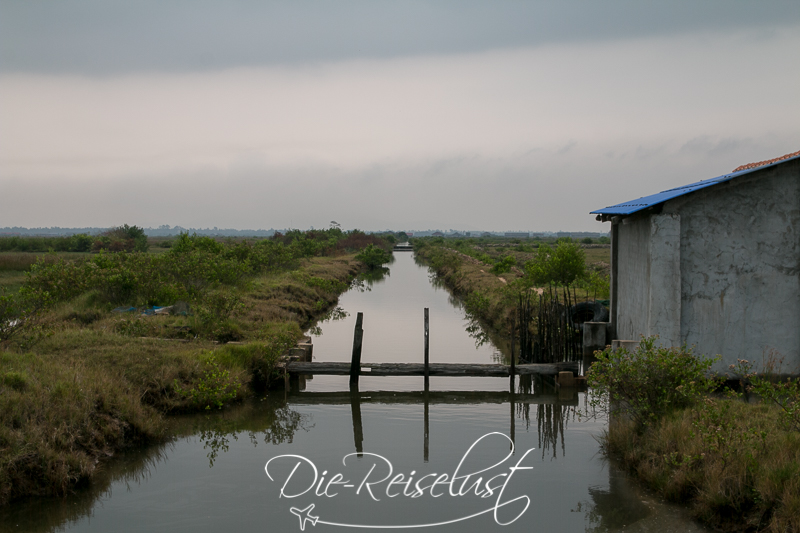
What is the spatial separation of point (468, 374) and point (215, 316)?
606cm

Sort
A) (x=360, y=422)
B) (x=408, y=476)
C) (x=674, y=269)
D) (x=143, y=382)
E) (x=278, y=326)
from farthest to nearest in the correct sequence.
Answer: (x=278, y=326) → (x=360, y=422) → (x=143, y=382) → (x=674, y=269) → (x=408, y=476)

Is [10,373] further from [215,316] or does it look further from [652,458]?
[652,458]

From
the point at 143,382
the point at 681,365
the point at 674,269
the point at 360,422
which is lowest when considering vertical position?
the point at 360,422

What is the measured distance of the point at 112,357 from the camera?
34.8 feet

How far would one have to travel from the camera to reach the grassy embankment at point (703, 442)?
584 cm

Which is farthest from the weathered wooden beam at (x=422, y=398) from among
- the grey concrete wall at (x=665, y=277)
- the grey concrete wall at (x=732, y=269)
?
the grey concrete wall at (x=732, y=269)

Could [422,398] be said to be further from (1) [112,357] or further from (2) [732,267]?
(2) [732,267]

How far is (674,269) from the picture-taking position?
30.6 feet

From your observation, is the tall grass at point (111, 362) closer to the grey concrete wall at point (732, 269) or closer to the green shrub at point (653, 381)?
the green shrub at point (653, 381)

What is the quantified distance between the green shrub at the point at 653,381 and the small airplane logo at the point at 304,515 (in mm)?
4182

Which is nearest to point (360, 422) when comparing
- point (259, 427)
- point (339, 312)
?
point (259, 427)

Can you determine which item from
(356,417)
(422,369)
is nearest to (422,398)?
(422,369)

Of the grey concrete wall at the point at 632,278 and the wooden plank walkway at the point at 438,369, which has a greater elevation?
the grey concrete wall at the point at 632,278

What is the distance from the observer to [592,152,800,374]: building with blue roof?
9297mm
